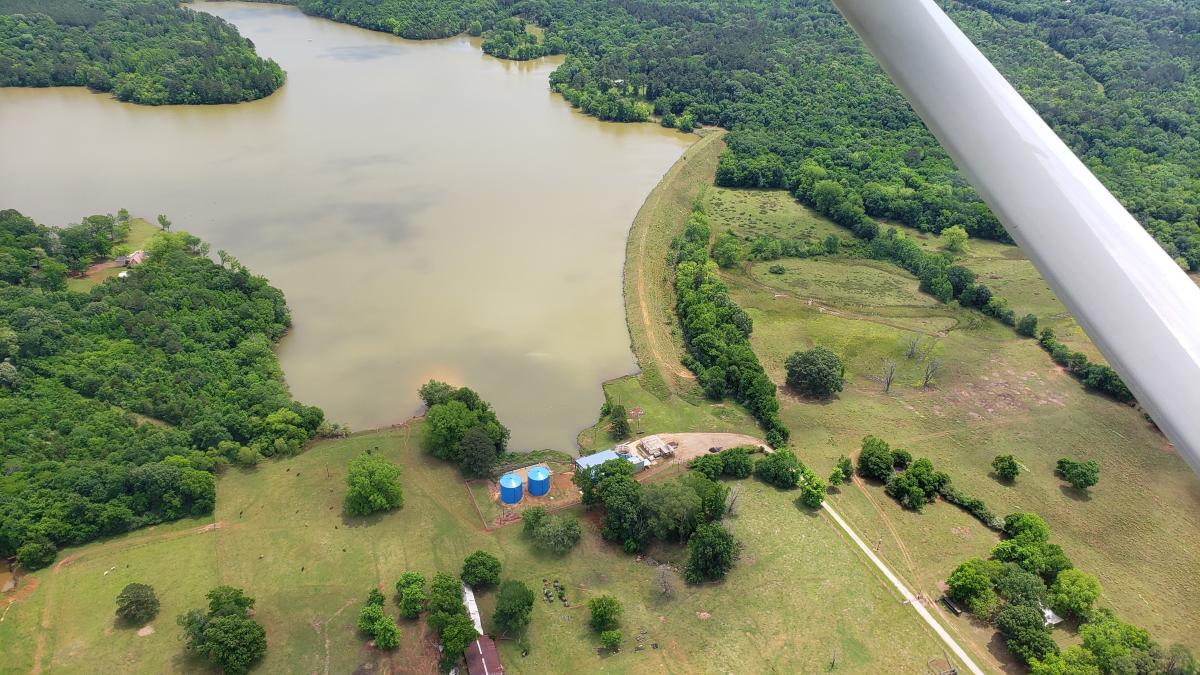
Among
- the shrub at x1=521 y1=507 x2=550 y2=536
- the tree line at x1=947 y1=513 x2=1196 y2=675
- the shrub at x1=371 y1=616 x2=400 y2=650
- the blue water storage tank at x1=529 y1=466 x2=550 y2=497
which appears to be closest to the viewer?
the tree line at x1=947 y1=513 x2=1196 y2=675

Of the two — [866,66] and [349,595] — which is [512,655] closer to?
[349,595]

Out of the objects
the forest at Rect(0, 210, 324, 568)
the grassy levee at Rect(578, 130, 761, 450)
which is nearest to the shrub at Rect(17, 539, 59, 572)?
the forest at Rect(0, 210, 324, 568)

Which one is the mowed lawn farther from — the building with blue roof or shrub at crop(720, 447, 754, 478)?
the building with blue roof

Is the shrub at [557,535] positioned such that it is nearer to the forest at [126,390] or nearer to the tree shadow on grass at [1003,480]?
the forest at [126,390]

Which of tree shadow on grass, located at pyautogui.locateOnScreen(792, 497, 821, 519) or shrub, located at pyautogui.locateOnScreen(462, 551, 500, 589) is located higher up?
tree shadow on grass, located at pyautogui.locateOnScreen(792, 497, 821, 519)

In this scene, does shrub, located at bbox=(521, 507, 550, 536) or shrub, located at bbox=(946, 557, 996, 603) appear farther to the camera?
shrub, located at bbox=(521, 507, 550, 536)


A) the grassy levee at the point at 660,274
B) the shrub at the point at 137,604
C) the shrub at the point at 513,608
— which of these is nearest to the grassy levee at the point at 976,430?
the grassy levee at the point at 660,274

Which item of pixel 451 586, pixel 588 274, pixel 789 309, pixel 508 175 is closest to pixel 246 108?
pixel 508 175
